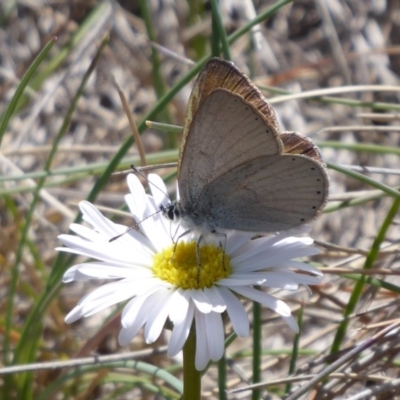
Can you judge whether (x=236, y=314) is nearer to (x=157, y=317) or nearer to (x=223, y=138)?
(x=157, y=317)

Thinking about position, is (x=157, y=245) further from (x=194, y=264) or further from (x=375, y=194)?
(x=375, y=194)

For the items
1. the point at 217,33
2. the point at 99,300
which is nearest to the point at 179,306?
the point at 99,300

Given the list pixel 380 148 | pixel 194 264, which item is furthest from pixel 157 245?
pixel 380 148

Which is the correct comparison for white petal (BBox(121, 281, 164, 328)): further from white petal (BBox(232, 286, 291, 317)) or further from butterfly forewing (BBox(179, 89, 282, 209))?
butterfly forewing (BBox(179, 89, 282, 209))

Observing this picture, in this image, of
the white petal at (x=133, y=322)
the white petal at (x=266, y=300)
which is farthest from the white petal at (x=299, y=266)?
the white petal at (x=133, y=322)

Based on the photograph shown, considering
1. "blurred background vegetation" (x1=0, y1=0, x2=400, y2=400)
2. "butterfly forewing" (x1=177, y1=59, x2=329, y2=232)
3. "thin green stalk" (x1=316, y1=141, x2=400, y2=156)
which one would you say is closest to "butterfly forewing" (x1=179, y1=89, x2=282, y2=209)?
"butterfly forewing" (x1=177, y1=59, x2=329, y2=232)

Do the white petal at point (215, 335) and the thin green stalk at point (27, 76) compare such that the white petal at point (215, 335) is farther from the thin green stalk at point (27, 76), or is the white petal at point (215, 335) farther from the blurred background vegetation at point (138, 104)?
the blurred background vegetation at point (138, 104)

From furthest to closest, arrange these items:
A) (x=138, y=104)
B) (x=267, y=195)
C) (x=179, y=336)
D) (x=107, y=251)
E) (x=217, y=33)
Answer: (x=138, y=104) < (x=217, y=33) < (x=267, y=195) < (x=107, y=251) < (x=179, y=336)

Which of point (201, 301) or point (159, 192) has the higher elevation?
point (159, 192)
